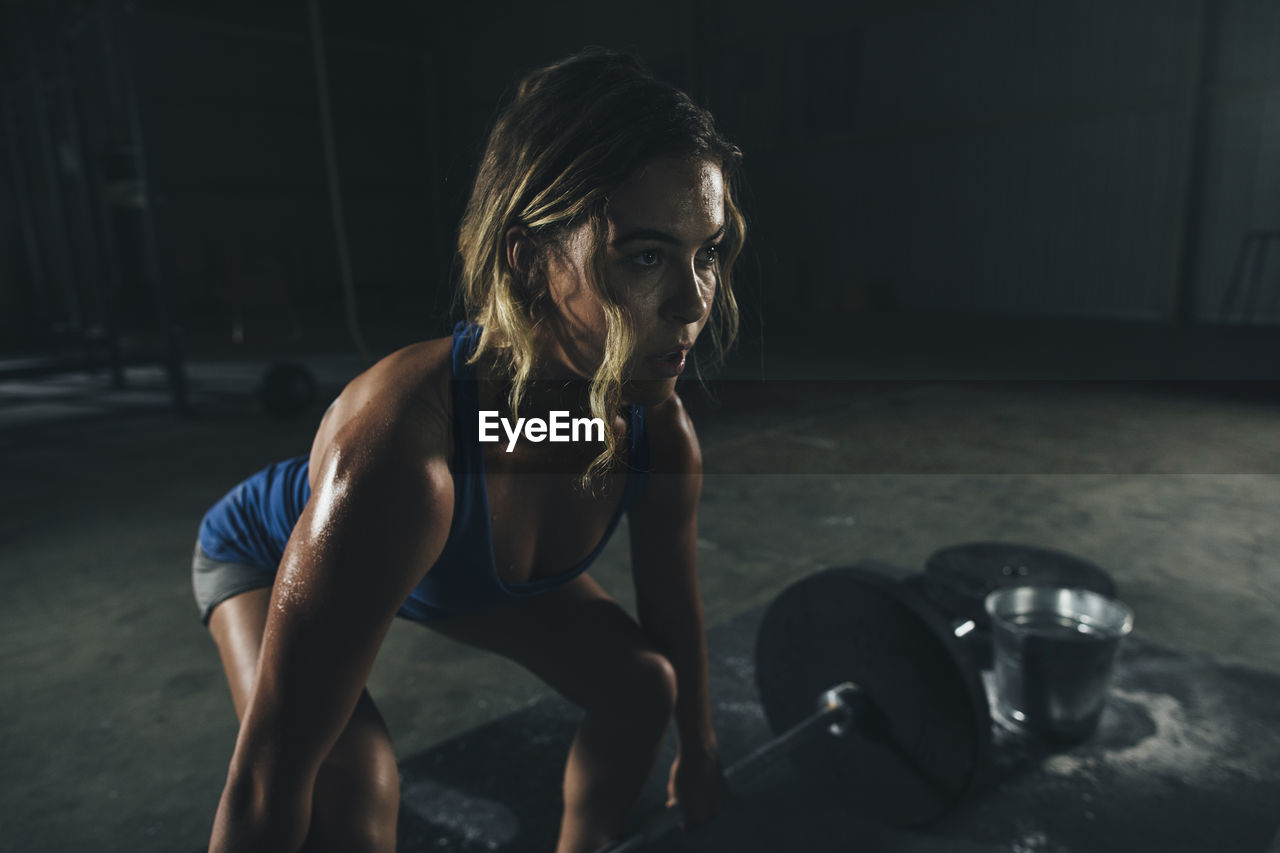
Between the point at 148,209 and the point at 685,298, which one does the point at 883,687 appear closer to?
the point at 685,298

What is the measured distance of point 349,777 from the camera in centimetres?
92

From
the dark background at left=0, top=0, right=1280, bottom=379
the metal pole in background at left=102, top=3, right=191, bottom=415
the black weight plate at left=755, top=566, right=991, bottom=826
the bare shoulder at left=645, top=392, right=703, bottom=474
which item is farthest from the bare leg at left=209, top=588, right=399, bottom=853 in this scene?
the dark background at left=0, top=0, right=1280, bottom=379

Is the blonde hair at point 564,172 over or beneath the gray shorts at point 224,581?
over

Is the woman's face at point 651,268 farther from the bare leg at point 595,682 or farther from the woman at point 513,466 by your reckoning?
the bare leg at point 595,682

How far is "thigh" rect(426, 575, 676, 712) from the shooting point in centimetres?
116

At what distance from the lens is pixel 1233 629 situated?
2.13m

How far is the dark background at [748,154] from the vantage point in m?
7.52

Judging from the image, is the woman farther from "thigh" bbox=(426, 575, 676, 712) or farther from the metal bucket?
the metal bucket

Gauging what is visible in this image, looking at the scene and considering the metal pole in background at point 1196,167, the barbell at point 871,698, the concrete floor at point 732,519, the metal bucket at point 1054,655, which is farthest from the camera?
the metal pole in background at point 1196,167

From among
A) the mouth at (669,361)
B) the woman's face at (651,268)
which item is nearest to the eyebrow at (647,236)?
the woman's face at (651,268)

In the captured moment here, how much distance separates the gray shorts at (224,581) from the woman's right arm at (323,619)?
16.7 inches

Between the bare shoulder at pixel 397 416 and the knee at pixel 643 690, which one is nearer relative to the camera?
the bare shoulder at pixel 397 416

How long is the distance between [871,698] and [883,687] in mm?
38

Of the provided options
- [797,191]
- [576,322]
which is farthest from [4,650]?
[797,191]
